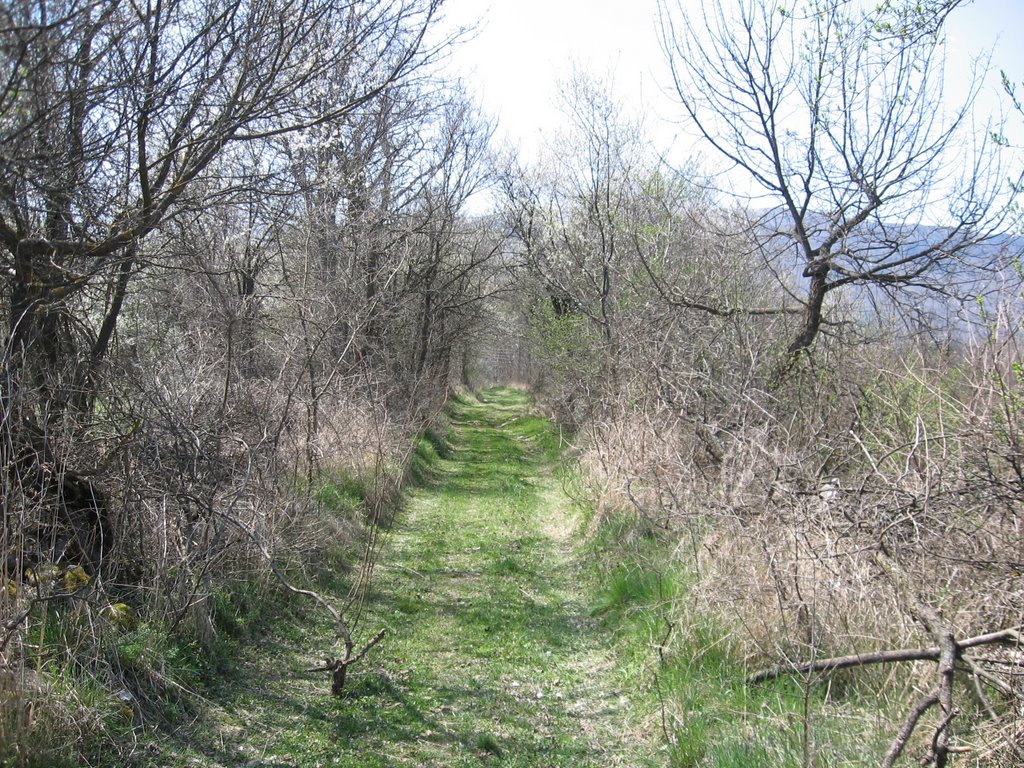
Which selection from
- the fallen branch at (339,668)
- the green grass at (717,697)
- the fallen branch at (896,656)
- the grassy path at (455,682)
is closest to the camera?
the fallen branch at (896,656)

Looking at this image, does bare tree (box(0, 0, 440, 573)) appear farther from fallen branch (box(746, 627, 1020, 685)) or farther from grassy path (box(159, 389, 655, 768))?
fallen branch (box(746, 627, 1020, 685))

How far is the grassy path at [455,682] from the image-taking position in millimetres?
4895

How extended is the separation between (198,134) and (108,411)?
2168mm

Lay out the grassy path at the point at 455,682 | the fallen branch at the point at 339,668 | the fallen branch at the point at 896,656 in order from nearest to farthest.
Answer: the fallen branch at the point at 896,656, the grassy path at the point at 455,682, the fallen branch at the point at 339,668

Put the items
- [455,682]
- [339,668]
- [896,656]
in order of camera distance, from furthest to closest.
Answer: [455,682] < [339,668] < [896,656]

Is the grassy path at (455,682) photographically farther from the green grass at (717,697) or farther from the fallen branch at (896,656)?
the fallen branch at (896,656)

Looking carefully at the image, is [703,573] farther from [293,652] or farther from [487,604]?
[293,652]

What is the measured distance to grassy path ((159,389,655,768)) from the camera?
193 inches

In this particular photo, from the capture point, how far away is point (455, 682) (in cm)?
618

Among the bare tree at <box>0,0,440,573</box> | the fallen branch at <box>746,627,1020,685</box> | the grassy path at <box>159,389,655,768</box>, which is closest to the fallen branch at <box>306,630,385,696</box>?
the grassy path at <box>159,389,655,768</box>

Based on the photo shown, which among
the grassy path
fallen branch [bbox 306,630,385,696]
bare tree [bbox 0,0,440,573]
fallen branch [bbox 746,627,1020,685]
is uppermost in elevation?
bare tree [bbox 0,0,440,573]

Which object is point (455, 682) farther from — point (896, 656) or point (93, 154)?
point (93, 154)

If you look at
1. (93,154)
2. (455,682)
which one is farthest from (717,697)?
(93,154)

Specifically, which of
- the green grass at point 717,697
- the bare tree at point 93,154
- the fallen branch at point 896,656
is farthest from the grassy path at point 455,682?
the bare tree at point 93,154
